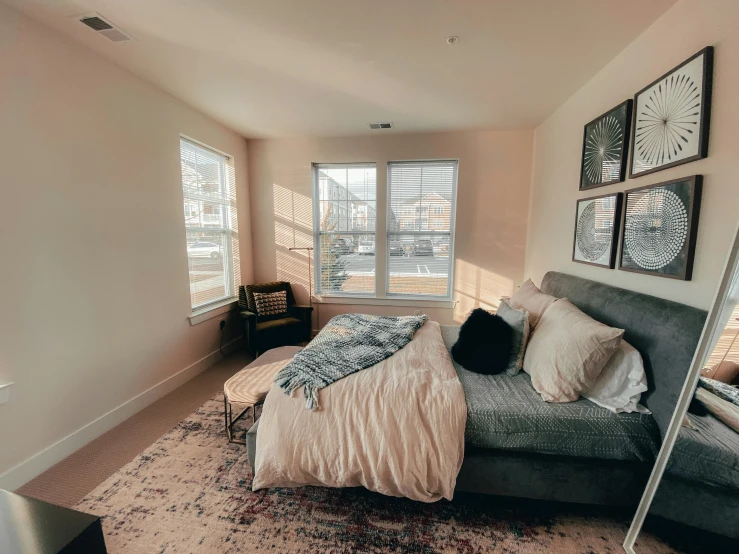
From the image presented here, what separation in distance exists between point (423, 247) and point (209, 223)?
2574 mm

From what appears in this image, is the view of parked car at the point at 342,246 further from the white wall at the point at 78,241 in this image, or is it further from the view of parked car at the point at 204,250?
the white wall at the point at 78,241

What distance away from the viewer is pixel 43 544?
86 centimetres

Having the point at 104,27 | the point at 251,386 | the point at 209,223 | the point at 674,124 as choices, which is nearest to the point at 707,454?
the point at 674,124

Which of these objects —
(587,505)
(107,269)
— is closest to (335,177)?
(107,269)

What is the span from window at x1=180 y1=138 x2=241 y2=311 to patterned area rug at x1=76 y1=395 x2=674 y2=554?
1.80 metres

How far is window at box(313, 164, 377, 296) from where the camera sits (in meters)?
3.81

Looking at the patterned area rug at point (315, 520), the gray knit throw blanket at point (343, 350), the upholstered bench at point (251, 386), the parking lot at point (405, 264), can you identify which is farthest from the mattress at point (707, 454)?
the parking lot at point (405, 264)

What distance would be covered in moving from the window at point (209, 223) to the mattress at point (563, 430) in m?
2.90

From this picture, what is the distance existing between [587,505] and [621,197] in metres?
1.84

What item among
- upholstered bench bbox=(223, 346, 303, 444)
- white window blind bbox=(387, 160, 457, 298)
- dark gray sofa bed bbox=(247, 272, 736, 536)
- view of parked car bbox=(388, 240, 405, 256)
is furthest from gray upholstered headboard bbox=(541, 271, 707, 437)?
view of parked car bbox=(388, 240, 405, 256)

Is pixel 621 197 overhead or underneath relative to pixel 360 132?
underneath

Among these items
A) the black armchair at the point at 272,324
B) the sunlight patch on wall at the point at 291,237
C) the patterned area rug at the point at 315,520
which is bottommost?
the patterned area rug at the point at 315,520

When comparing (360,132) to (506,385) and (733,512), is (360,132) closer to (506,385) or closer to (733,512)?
(506,385)

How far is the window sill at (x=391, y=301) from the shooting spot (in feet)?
12.5
